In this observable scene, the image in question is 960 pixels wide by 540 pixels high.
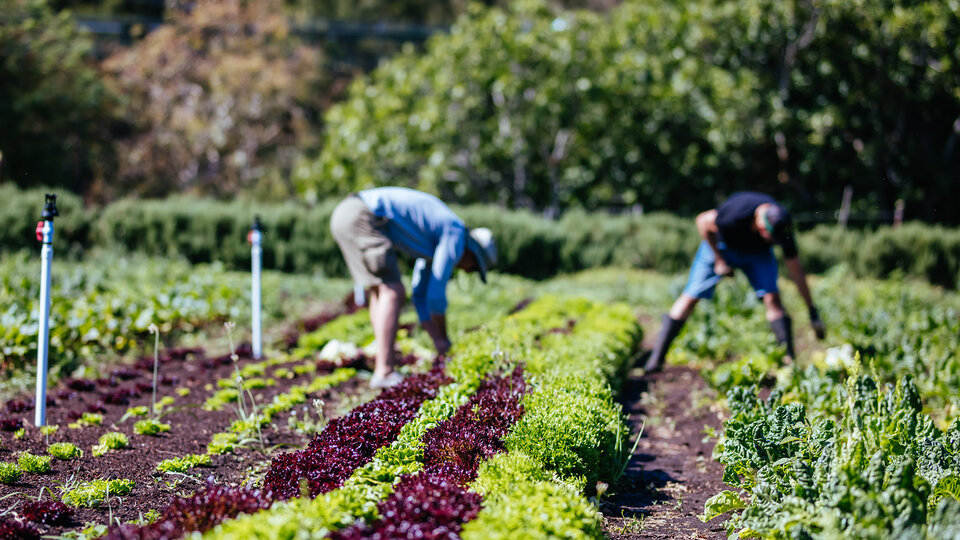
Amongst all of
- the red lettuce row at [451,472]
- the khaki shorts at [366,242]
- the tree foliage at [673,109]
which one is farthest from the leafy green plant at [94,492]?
the tree foliage at [673,109]

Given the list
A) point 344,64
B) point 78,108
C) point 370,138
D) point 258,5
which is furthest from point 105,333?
point 344,64

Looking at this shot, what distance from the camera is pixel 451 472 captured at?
311cm

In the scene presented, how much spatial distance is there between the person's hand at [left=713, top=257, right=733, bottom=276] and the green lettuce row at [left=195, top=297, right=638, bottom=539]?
90cm

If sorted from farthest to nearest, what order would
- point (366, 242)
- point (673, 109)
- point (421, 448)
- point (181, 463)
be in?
point (673, 109) → point (366, 242) → point (181, 463) → point (421, 448)

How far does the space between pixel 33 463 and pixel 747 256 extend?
4751 millimetres

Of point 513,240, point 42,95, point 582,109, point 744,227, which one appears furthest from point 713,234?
point 42,95

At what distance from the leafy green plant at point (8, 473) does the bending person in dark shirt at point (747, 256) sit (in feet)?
14.4

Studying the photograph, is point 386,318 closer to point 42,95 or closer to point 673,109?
point 673,109

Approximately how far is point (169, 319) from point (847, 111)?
12351 mm

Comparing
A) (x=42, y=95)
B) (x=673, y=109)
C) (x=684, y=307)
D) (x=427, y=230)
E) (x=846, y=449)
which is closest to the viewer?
(x=846, y=449)

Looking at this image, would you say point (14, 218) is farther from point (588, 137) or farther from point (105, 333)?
point (588, 137)

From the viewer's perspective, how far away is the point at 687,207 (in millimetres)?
15703

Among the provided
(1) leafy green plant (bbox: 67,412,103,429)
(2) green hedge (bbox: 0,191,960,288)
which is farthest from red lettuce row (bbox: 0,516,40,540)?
(2) green hedge (bbox: 0,191,960,288)

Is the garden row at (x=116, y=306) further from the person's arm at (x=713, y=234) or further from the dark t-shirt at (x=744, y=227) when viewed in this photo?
the dark t-shirt at (x=744, y=227)
